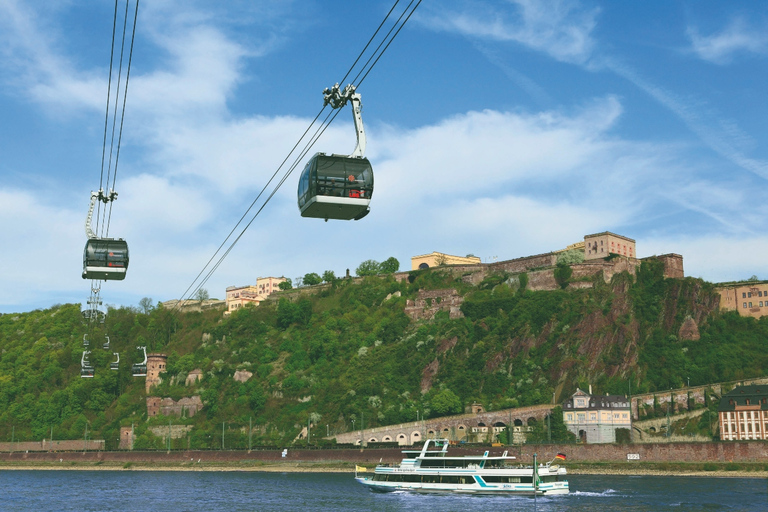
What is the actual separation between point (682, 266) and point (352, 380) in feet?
168

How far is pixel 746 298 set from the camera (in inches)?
4695

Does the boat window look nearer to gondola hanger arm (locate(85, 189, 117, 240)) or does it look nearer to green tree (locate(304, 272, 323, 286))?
gondola hanger arm (locate(85, 189, 117, 240))

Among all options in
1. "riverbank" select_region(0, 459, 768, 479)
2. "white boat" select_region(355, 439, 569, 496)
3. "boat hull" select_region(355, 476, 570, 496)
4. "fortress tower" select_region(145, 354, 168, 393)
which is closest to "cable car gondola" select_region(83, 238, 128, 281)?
"white boat" select_region(355, 439, 569, 496)

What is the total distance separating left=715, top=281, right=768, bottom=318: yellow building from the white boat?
197 feet

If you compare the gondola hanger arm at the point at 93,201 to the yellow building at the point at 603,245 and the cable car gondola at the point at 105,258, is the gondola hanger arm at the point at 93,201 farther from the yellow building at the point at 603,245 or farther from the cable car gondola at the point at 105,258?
the yellow building at the point at 603,245

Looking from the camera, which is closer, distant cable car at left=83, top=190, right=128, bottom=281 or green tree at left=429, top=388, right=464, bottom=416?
distant cable car at left=83, top=190, right=128, bottom=281

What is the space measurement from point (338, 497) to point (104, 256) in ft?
109

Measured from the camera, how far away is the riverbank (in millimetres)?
80062

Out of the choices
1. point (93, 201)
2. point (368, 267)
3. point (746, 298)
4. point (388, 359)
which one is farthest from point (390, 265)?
point (93, 201)

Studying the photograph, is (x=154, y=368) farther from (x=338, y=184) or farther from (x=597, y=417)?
(x=338, y=184)

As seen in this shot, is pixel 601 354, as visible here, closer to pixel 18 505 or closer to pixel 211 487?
pixel 211 487

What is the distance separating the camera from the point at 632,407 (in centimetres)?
10144

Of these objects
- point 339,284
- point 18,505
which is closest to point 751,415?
point 18,505

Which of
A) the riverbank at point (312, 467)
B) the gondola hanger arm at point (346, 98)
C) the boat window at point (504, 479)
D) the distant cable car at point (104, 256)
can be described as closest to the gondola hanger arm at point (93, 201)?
the distant cable car at point (104, 256)
